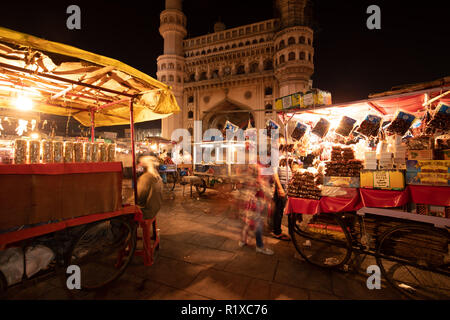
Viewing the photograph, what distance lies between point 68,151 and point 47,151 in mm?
228

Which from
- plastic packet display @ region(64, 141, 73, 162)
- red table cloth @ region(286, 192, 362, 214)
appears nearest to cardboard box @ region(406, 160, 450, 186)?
red table cloth @ region(286, 192, 362, 214)

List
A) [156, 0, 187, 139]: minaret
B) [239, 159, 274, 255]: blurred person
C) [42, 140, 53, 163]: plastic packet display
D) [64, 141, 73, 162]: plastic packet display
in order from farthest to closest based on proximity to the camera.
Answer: [156, 0, 187, 139]: minaret < [239, 159, 274, 255]: blurred person < [64, 141, 73, 162]: plastic packet display < [42, 140, 53, 163]: plastic packet display

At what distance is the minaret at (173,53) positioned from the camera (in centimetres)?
3369

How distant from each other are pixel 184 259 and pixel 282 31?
33.1m

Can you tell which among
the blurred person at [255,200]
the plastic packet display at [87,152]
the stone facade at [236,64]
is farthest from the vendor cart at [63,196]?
the stone facade at [236,64]

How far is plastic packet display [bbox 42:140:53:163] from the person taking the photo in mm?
2701

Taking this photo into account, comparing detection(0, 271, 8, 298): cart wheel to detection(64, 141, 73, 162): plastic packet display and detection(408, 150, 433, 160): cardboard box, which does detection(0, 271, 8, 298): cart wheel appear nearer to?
detection(64, 141, 73, 162): plastic packet display

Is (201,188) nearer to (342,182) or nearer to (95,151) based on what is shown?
(95,151)

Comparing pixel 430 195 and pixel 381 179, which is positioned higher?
pixel 381 179

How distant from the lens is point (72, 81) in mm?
3051

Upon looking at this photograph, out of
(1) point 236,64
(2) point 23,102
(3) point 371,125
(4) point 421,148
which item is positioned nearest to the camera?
(4) point 421,148

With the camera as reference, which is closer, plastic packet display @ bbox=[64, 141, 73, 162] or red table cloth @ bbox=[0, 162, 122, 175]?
red table cloth @ bbox=[0, 162, 122, 175]

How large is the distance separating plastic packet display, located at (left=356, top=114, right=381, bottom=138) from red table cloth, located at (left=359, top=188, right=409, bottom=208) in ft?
4.77

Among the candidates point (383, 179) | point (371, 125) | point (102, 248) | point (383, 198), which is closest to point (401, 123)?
point (371, 125)
